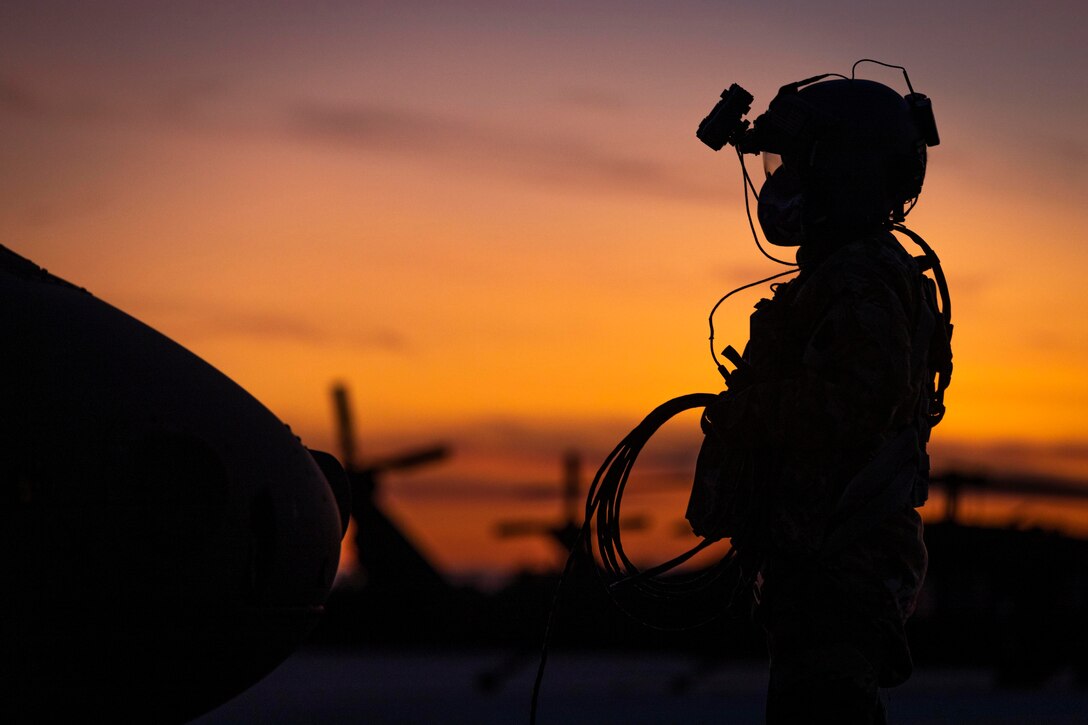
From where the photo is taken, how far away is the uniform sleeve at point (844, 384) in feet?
16.4

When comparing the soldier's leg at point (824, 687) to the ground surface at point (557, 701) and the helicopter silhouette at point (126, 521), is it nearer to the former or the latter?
the helicopter silhouette at point (126, 521)

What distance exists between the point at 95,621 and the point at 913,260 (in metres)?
3.14

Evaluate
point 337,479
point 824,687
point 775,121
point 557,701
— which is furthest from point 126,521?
point 557,701

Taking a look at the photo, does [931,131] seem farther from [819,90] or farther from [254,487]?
[254,487]

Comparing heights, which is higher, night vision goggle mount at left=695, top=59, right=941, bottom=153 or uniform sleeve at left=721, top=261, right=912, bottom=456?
night vision goggle mount at left=695, top=59, right=941, bottom=153

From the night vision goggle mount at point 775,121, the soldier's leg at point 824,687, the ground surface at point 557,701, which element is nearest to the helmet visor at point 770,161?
the night vision goggle mount at point 775,121

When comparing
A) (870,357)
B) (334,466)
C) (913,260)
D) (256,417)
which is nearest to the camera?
(870,357)

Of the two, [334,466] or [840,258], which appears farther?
[334,466]

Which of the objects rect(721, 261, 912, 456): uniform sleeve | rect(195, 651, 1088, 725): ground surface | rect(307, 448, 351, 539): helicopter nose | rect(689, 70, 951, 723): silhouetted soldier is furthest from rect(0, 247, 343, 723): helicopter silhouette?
rect(195, 651, 1088, 725): ground surface

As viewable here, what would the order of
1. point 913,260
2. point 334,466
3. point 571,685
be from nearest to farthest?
point 913,260 → point 334,466 → point 571,685

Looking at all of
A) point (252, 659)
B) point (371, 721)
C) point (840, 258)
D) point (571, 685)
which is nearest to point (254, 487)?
point (252, 659)

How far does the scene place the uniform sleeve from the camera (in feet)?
16.4

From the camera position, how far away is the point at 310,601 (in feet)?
19.9

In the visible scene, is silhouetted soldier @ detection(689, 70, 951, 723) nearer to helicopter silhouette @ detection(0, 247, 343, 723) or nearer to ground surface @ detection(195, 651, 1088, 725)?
helicopter silhouette @ detection(0, 247, 343, 723)
